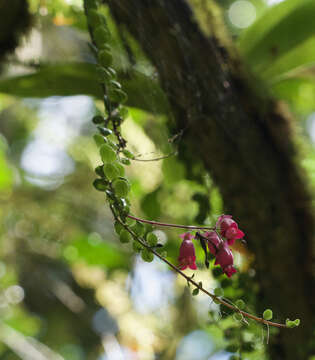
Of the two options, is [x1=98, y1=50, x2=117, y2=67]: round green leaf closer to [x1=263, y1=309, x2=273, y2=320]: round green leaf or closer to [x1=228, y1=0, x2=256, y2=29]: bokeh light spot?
[x1=263, y1=309, x2=273, y2=320]: round green leaf

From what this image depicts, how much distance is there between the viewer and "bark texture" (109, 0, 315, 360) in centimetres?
61

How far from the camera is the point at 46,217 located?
1.65m

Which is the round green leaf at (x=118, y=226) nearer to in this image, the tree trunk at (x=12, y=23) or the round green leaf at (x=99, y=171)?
the round green leaf at (x=99, y=171)

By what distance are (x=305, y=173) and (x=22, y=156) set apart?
2623 mm

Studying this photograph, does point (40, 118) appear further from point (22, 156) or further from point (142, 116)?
point (142, 116)

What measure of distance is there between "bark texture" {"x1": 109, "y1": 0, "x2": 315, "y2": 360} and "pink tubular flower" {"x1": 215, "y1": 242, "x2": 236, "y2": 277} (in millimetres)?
267


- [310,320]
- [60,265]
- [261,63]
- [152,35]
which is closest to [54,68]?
[152,35]

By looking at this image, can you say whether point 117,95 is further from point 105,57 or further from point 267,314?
point 267,314

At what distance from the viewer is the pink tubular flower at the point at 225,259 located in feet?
1.13

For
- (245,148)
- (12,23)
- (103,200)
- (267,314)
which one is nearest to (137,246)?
(267,314)

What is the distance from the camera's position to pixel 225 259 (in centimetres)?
35

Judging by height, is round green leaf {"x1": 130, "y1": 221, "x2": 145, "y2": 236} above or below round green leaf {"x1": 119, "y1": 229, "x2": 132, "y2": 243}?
below

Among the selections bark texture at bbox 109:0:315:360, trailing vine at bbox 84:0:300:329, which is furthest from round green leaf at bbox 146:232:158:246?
bark texture at bbox 109:0:315:360

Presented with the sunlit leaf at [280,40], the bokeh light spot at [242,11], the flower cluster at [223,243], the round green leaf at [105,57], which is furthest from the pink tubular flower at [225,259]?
the bokeh light spot at [242,11]
